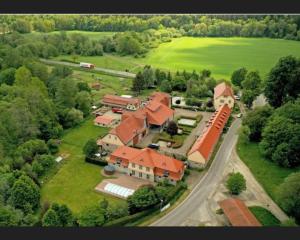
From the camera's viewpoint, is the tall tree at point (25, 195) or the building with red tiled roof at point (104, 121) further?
the building with red tiled roof at point (104, 121)

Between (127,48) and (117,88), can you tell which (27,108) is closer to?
(117,88)

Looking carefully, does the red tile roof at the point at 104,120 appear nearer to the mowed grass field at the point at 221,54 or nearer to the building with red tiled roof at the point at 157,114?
the building with red tiled roof at the point at 157,114

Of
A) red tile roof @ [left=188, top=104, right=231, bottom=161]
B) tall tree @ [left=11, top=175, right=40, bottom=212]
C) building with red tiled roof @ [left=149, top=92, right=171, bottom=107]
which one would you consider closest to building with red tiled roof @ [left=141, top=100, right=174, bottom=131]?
building with red tiled roof @ [left=149, top=92, right=171, bottom=107]

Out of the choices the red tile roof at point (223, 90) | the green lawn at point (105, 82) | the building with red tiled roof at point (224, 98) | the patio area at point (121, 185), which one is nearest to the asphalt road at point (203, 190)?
the patio area at point (121, 185)

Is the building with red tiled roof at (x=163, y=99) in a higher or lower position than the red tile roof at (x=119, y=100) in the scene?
higher

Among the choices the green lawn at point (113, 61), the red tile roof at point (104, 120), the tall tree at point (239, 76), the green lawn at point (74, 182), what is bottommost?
the green lawn at point (74, 182)

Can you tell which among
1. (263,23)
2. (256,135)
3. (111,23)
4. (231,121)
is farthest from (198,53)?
(256,135)

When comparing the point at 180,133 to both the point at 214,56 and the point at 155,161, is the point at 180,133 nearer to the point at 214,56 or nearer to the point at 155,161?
the point at 155,161

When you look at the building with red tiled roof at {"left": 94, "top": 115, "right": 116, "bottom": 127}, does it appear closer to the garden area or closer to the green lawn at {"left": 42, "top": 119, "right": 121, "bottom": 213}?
the green lawn at {"left": 42, "top": 119, "right": 121, "bottom": 213}
